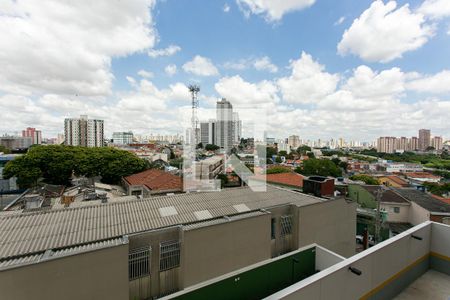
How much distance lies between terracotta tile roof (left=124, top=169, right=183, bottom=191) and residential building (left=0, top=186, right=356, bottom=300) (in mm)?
7547

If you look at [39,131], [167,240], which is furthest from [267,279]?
[39,131]

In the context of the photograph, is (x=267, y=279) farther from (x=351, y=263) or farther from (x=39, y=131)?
(x=39, y=131)

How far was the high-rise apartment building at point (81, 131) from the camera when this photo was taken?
4891 centimetres

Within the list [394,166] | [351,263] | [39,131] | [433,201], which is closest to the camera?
[351,263]

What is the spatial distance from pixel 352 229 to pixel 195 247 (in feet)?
18.8

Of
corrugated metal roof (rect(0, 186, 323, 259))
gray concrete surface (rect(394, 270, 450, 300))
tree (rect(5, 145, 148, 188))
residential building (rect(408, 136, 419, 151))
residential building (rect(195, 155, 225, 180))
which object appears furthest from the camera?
residential building (rect(408, 136, 419, 151))

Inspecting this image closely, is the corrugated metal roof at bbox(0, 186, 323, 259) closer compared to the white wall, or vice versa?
the corrugated metal roof at bbox(0, 186, 323, 259)

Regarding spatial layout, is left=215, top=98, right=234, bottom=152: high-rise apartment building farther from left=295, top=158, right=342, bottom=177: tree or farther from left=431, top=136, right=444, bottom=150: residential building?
left=431, top=136, right=444, bottom=150: residential building

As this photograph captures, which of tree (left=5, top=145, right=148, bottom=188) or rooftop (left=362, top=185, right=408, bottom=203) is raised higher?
tree (left=5, top=145, right=148, bottom=188)

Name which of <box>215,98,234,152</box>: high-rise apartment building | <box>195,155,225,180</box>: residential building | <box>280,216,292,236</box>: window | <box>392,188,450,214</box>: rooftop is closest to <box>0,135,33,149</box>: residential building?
<box>195,155,225,180</box>: residential building

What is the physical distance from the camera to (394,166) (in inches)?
1447

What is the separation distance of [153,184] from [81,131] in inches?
1791

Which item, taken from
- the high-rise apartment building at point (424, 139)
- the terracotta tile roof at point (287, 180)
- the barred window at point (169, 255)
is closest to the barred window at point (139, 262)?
the barred window at point (169, 255)

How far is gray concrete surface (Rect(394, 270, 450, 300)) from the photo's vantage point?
2.67m
